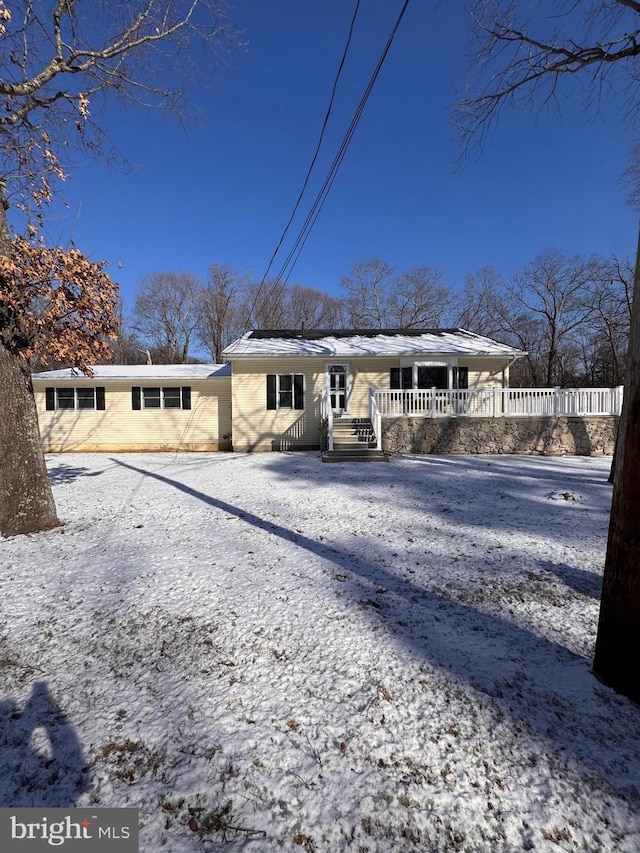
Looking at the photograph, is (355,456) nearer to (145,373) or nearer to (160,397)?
(160,397)

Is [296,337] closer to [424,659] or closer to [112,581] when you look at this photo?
[112,581]

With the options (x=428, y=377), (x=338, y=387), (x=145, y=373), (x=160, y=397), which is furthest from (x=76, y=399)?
(x=428, y=377)

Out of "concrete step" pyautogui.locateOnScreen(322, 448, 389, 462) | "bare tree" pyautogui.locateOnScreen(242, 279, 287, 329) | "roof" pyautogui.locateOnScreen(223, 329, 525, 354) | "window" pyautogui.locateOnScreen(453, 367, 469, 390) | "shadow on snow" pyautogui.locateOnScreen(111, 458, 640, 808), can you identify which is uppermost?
"bare tree" pyautogui.locateOnScreen(242, 279, 287, 329)

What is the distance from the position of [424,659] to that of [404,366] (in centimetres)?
1122

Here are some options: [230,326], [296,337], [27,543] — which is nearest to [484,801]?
[27,543]

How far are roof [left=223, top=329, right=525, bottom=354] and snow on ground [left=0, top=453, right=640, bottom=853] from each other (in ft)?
27.5

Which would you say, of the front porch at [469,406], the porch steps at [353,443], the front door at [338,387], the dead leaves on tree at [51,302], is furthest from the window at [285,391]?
the dead leaves on tree at [51,302]

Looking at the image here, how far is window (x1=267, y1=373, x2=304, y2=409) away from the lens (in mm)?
12484

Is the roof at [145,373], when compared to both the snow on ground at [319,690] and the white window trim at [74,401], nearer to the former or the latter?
the white window trim at [74,401]

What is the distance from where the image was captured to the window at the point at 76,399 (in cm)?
1308

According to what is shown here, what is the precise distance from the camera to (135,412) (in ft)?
43.6

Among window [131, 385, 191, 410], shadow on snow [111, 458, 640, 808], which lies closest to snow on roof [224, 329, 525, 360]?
window [131, 385, 191, 410]

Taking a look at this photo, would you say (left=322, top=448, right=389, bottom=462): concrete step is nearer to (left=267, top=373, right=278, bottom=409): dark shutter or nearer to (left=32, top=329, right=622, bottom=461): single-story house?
(left=32, top=329, right=622, bottom=461): single-story house

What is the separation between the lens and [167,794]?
1489 mm
